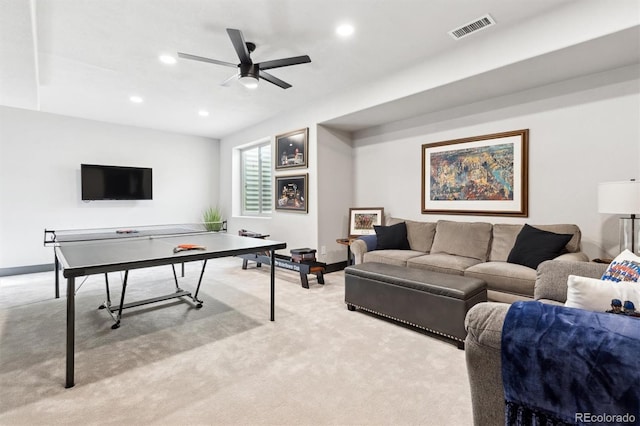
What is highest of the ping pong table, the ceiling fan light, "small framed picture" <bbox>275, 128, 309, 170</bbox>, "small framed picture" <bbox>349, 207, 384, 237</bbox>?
the ceiling fan light

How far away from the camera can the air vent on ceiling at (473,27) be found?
2.70 meters

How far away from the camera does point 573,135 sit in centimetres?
326

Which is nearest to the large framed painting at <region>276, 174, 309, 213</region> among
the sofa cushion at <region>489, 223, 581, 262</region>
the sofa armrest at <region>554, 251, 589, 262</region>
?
the sofa cushion at <region>489, 223, 581, 262</region>

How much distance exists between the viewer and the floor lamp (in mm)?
2400

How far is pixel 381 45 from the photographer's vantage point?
123 inches

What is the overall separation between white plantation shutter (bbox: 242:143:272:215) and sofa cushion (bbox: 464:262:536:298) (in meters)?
4.26

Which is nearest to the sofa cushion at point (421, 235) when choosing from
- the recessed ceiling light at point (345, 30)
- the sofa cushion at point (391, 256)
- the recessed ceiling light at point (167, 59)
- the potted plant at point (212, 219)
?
the sofa cushion at point (391, 256)

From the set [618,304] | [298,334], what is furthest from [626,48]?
[298,334]

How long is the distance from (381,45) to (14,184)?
5.95 metres

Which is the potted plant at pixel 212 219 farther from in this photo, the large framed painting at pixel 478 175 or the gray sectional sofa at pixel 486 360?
the gray sectional sofa at pixel 486 360

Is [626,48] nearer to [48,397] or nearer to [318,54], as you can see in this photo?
[318,54]

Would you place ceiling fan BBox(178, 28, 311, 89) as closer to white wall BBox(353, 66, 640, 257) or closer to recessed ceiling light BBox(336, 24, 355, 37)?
recessed ceiling light BBox(336, 24, 355, 37)

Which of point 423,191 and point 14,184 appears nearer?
point 423,191

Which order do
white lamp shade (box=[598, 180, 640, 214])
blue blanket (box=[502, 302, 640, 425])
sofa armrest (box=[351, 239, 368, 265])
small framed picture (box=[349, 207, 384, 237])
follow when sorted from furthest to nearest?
small framed picture (box=[349, 207, 384, 237])
sofa armrest (box=[351, 239, 368, 265])
white lamp shade (box=[598, 180, 640, 214])
blue blanket (box=[502, 302, 640, 425])
